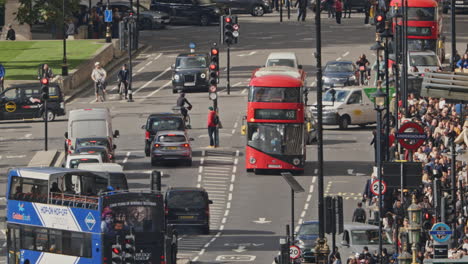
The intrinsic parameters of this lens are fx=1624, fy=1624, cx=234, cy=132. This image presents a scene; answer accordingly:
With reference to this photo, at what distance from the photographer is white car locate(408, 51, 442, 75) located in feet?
Result: 276

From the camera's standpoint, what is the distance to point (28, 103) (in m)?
78.1

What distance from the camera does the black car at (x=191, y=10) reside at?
4353 inches

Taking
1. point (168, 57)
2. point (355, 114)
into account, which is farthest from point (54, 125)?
point (168, 57)

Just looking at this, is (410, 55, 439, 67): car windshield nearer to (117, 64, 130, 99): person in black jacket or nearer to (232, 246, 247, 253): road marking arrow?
(117, 64, 130, 99): person in black jacket

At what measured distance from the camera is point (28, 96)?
7812 centimetres

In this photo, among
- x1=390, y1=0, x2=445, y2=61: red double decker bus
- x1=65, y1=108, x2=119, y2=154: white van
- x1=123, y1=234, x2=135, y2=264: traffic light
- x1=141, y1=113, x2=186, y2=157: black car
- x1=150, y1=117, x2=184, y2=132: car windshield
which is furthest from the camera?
x1=390, y1=0, x2=445, y2=61: red double decker bus

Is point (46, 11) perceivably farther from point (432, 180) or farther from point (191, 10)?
point (432, 180)

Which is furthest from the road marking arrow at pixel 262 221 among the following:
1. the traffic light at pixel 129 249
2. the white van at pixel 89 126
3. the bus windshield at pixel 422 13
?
the bus windshield at pixel 422 13

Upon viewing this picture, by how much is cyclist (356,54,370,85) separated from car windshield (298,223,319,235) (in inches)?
1363

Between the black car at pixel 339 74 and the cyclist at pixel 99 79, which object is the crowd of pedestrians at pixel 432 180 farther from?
the cyclist at pixel 99 79

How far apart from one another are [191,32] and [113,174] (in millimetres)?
55870

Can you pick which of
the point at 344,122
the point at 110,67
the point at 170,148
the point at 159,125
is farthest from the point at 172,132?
the point at 110,67

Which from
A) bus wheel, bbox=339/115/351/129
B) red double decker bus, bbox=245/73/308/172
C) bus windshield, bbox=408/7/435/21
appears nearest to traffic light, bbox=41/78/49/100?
red double decker bus, bbox=245/73/308/172

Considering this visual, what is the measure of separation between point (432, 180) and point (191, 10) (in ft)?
208
